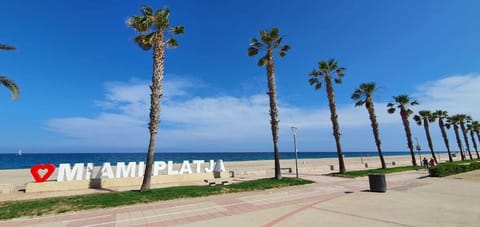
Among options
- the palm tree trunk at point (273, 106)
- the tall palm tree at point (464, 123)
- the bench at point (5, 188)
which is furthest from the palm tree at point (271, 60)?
the tall palm tree at point (464, 123)

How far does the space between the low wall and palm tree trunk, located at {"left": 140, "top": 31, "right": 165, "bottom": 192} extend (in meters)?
6.02

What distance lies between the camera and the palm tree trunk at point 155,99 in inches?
625

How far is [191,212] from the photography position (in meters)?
10.4

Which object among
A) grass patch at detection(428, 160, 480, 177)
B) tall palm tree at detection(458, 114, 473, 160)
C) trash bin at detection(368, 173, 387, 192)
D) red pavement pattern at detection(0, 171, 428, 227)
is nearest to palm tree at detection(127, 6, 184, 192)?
red pavement pattern at detection(0, 171, 428, 227)

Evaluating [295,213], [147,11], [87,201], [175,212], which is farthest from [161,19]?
[295,213]

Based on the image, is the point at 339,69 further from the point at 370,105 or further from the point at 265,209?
the point at 265,209

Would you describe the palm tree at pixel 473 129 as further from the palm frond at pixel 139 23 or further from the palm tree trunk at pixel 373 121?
the palm frond at pixel 139 23

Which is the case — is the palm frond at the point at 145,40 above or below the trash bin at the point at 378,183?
above

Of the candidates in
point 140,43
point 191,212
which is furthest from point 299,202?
point 140,43

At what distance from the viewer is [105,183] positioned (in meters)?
19.8

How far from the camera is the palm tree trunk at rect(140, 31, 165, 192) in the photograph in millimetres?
15883

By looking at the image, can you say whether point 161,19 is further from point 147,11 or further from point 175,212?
point 175,212

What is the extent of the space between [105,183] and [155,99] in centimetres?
894

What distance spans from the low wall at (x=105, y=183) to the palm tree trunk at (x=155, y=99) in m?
6.02
